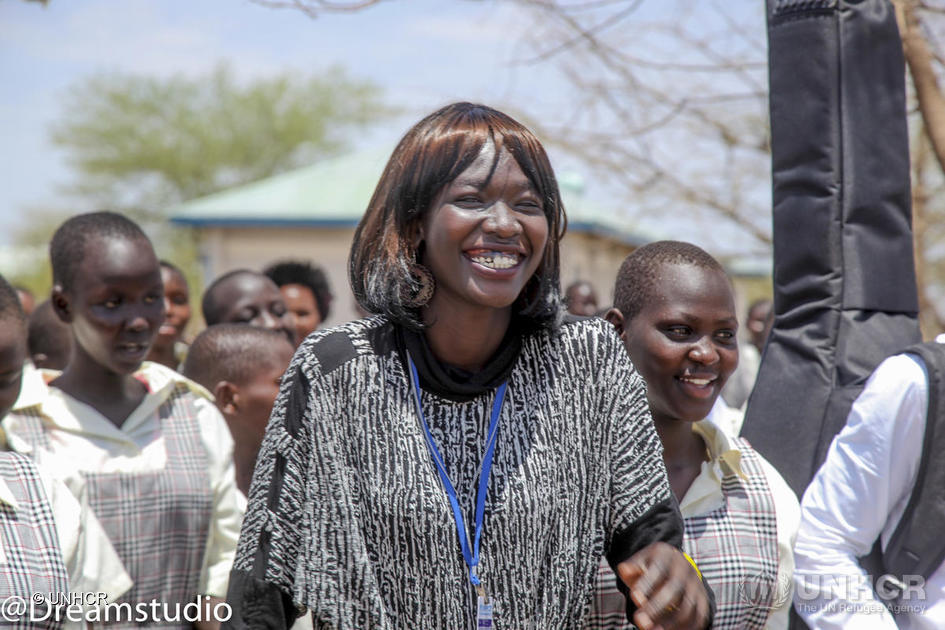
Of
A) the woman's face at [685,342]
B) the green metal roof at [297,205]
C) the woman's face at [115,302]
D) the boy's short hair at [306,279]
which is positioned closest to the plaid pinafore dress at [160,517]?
the woman's face at [115,302]

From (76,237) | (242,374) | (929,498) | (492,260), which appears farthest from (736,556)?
(76,237)

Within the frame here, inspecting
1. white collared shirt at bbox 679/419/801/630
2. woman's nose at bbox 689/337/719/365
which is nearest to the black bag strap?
white collared shirt at bbox 679/419/801/630

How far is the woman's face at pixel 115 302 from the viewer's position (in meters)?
3.32

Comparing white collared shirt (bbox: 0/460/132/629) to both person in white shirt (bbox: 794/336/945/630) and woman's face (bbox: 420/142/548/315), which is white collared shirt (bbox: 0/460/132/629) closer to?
woman's face (bbox: 420/142/548/315)

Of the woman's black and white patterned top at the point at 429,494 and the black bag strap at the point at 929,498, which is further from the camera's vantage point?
the black bag strap at the point at 929,498

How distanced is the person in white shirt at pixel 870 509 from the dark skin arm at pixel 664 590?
2.49 ft

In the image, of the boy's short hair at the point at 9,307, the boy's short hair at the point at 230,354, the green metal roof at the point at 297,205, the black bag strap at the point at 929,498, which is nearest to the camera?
the black bag strap at the point at 929,498

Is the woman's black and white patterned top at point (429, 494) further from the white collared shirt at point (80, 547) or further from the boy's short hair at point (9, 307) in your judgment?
the boy's short hair at point (9, 307)

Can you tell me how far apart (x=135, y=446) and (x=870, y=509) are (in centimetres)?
201

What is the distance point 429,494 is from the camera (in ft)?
5.98

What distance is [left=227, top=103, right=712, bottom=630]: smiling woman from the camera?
1.83m

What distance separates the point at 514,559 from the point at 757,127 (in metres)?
6.34

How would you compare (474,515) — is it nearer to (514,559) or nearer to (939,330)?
(514,559)

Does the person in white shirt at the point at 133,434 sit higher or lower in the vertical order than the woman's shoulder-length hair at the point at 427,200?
lower
